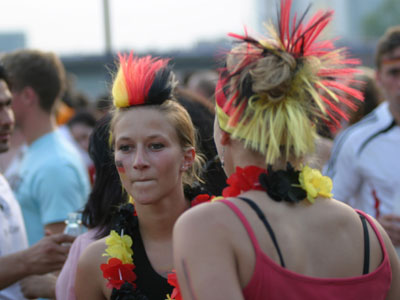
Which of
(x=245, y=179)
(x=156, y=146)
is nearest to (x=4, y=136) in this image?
(x=156, y=146)

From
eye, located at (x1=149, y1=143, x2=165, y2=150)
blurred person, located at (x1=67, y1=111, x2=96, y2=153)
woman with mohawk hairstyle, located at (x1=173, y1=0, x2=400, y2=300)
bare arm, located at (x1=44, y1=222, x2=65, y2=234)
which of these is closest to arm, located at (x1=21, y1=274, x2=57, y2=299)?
bare arm, located at (x1=44, y1=222, x2=65, y2=234)

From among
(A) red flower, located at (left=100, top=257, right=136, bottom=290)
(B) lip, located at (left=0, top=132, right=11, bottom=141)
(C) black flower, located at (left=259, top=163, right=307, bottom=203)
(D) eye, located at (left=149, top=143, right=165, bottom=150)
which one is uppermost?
(C) black flower, located at (left=259, top=163, right=307, bottom=203)

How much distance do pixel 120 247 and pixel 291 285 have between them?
3.51 ft

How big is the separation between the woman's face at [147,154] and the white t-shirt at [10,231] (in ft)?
3.39

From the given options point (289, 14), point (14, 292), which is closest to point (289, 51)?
point (289, 14)

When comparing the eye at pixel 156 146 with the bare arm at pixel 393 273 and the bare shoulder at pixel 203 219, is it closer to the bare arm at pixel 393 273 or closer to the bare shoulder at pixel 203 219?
the bare shoulder at pixel 203 219

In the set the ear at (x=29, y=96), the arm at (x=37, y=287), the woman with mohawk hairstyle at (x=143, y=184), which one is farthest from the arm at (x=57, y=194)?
the woman with mohawk hairstyle at (x=143, y=184)

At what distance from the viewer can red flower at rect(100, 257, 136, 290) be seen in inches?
105

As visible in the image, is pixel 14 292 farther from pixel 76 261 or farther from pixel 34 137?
pixel 34 137

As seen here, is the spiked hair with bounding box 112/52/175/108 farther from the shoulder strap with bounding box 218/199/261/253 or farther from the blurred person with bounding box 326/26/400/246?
the blurred person with bounding box 326/26/400/246

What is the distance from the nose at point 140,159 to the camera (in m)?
2.64

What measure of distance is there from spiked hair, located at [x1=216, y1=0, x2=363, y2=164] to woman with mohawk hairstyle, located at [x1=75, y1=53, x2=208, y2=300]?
0.63 m

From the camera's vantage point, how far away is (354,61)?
2.26m

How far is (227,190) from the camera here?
2154 millimetres
